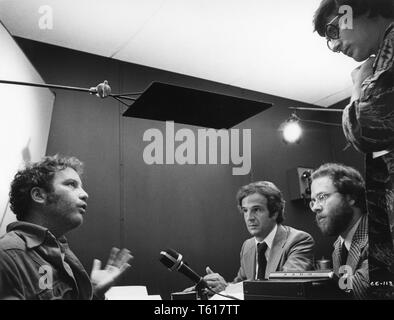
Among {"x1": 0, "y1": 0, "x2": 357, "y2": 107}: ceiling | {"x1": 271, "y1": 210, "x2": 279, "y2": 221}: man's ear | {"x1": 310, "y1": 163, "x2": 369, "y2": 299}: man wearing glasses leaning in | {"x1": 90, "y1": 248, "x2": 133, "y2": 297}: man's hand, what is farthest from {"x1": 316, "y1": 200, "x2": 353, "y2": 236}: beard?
{"x1": 0, "y1": 0, "x2": 357, "y2": 107}: ceiling

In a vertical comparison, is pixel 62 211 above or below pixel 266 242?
above

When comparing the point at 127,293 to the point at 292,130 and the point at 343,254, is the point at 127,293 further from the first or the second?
the point at 292,130

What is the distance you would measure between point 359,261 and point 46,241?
1000 millimetres

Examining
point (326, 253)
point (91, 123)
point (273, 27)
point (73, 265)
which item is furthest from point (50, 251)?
point (326, 253)

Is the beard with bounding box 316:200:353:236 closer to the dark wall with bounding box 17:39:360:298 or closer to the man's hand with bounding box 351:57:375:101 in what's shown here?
the man's hand with bounding box 351:57:375:101

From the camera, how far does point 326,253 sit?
10.5 ft

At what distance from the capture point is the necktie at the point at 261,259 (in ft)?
6.71

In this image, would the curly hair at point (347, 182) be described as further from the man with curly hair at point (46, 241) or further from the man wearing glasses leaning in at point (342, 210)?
the man with curly hair at point (46, 241)

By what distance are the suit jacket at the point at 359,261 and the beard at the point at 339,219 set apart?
0.07 m

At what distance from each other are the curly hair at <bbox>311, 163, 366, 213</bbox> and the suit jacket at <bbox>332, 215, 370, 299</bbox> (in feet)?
0.48

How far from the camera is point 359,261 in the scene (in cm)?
145

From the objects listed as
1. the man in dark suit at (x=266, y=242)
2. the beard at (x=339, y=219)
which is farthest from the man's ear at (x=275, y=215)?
the beard at (x=339, y=219)

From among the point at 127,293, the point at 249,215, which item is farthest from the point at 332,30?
the point at 127,293
